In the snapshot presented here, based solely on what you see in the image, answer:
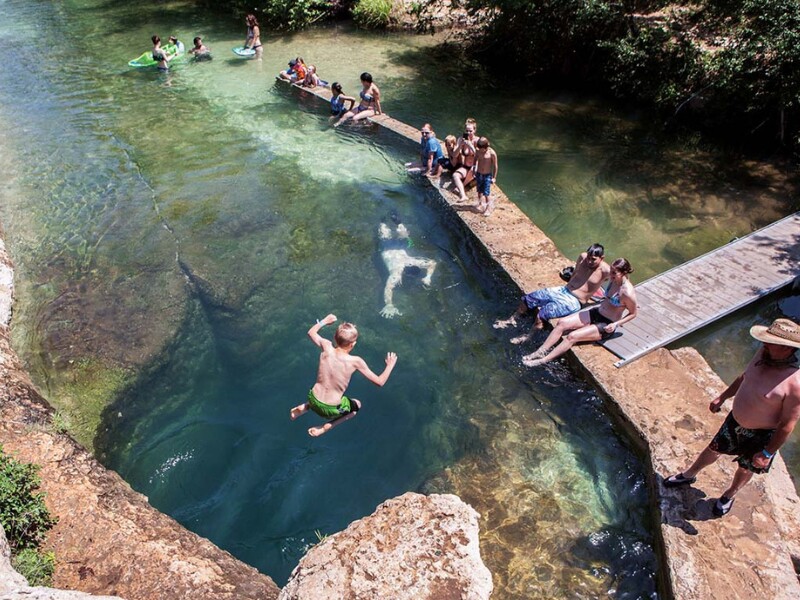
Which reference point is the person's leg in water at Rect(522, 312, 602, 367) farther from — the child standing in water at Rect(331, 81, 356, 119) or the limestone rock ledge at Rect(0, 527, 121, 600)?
the child standing in water at Rect(331, 81, 356, 119)

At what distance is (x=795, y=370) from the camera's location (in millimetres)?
4312

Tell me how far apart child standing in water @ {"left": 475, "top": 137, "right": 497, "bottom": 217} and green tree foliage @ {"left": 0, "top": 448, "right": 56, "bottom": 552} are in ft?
24.1

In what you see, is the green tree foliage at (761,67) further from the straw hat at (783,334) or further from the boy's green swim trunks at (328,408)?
the boy's green swim trunks at (328,408)

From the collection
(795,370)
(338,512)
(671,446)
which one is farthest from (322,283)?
(795,370)

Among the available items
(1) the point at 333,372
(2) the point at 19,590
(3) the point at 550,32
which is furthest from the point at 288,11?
(2) the point at 19,590

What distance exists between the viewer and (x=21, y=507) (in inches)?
188

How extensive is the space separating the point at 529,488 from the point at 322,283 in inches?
176

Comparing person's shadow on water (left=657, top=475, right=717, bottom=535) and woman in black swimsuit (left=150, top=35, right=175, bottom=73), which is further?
woman in black swimsuit (left=150, top=35, right=175, bottom=73)

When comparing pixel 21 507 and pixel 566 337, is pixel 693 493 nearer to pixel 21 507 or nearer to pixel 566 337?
pixel 566 337

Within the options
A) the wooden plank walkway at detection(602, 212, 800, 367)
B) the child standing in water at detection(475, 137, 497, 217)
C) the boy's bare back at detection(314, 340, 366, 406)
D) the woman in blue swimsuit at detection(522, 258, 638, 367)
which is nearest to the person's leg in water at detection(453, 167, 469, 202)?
the child standing in water at detection(475, 137, 497, 217)

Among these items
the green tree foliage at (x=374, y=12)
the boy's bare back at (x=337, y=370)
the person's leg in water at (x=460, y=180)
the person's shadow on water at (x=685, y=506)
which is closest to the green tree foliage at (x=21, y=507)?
the boy's bare back at (x=337, y=370)

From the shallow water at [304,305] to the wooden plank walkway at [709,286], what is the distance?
2.26 ft

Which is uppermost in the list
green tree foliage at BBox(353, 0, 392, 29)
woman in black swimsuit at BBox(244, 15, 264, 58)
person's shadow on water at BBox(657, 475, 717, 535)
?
green tree foliage at BBox(353, 0, 392, 29)

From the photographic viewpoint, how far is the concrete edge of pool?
4.63 m
